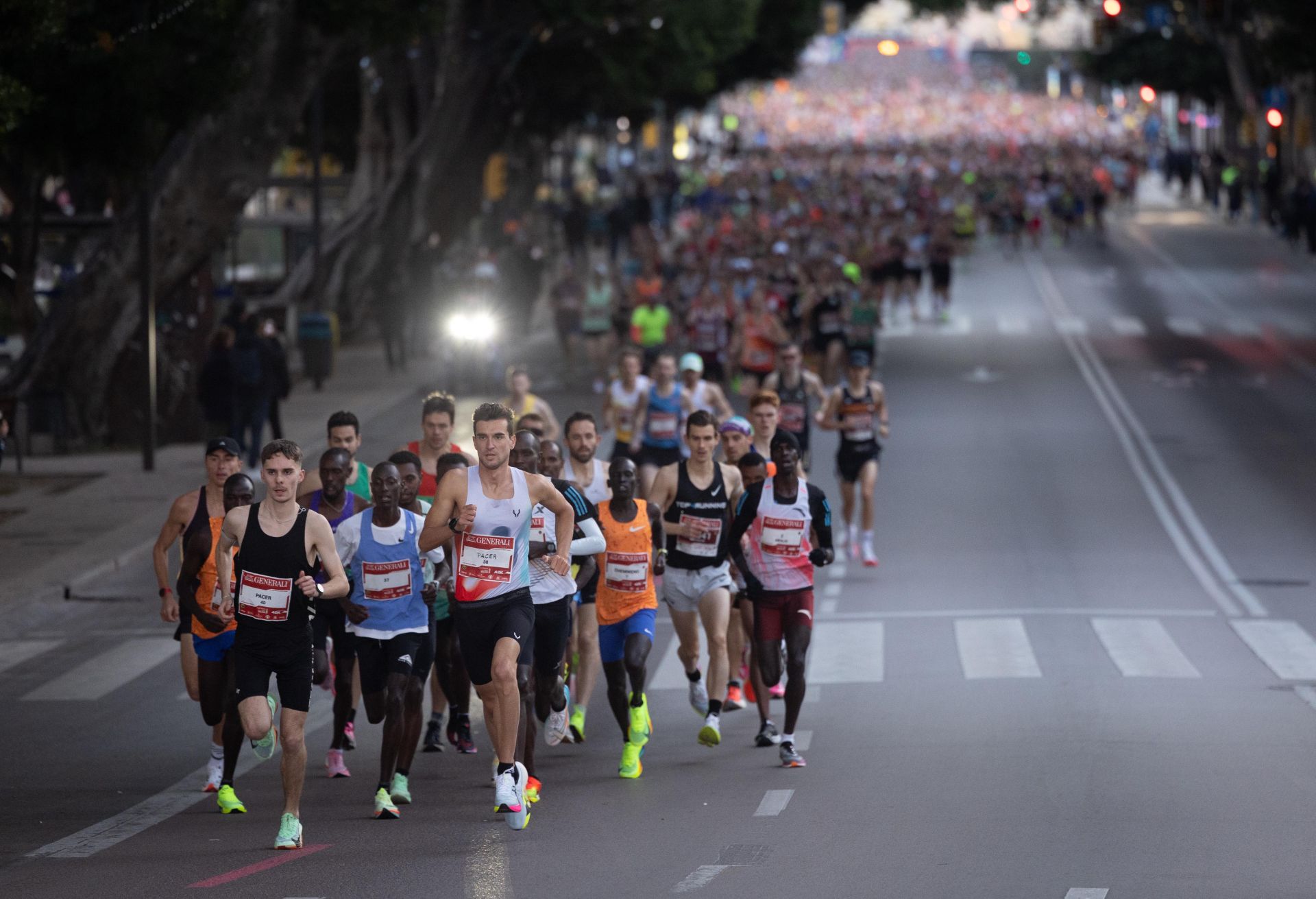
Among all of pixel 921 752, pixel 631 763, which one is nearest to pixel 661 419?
pixel 921 752

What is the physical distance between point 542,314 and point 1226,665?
33.7 m

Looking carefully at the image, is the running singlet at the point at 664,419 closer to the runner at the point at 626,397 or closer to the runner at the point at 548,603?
the runner at the point at 626,397

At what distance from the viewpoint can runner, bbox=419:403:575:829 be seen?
10828mm

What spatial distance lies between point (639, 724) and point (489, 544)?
6.80 ft

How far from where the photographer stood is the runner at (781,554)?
13.0 metres

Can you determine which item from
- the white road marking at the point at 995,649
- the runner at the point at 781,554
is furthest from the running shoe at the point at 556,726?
the white road marking at the point at 995,649

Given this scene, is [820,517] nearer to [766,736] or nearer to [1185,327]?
[766,736]

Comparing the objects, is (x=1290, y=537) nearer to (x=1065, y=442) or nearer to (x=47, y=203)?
(x=1065, y=442)

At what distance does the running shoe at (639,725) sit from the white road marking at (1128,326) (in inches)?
1276

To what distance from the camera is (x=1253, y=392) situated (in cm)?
3503

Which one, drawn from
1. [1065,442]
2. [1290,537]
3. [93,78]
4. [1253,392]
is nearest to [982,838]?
[1290,537]

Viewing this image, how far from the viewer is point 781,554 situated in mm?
13062

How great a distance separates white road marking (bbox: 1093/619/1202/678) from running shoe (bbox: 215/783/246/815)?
672 centimetres

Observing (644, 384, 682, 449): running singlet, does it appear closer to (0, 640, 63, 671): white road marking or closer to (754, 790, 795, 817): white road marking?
(0, 640, 63, 671): white road marking
